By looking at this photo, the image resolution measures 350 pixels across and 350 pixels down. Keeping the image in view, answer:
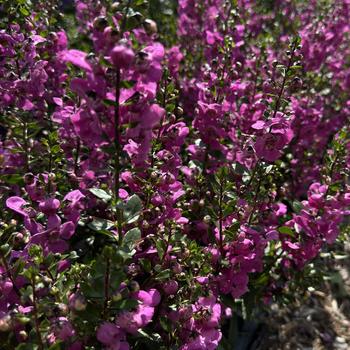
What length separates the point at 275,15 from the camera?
590cm

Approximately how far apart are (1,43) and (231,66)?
Answer: 1.43 metres

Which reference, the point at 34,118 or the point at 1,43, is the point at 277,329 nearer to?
the point at 34,118

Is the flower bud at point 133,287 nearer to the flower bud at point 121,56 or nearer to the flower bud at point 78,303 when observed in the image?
the flower bud at point 78,303

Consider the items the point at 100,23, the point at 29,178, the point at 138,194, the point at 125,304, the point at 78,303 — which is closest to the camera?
the point at 100,23

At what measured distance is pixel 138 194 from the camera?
7.58 feet

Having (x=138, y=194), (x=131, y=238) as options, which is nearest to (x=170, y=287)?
(x=131, y=238)

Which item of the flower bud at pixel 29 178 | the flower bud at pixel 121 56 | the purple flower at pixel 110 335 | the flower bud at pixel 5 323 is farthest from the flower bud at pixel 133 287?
the flower bud at pixel 121 56

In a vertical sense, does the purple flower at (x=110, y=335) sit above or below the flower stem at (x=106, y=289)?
below

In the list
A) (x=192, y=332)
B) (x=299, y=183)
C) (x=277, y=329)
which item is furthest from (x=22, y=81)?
(x=277, y=329)

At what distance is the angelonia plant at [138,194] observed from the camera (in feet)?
5.46

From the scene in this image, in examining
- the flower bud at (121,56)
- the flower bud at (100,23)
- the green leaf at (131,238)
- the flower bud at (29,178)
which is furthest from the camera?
the flower bud at (29,178)

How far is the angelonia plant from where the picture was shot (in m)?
1.66

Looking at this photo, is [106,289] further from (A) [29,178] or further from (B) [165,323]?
(A) [29,178]

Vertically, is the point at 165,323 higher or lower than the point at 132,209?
lower
